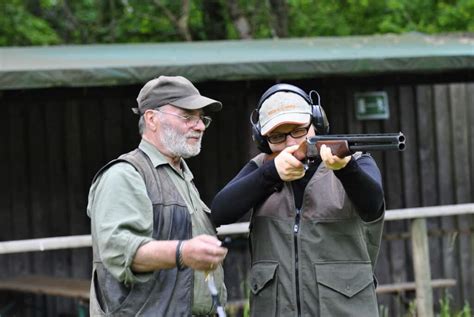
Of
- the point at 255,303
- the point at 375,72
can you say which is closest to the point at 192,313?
the point at 255,303

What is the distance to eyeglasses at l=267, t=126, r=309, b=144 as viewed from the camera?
386 centimetres

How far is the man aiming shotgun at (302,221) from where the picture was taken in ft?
12.4

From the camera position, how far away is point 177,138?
385 centimetres

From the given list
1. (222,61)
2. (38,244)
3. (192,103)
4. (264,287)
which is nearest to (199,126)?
(192,103)

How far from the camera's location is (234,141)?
397 inches

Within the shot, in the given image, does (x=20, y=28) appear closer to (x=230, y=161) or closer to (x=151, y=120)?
(x=230, y=161)

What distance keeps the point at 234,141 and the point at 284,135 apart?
619 centimetres

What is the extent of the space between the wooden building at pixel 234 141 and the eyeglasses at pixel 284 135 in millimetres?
4833

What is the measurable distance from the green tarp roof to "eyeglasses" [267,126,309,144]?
12.9 feet

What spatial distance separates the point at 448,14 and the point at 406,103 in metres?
7.39

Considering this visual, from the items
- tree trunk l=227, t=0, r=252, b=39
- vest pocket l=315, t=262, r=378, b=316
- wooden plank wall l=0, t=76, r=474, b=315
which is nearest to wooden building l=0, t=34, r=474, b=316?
wooden plank wall l=0, t=76, r=474, b=315

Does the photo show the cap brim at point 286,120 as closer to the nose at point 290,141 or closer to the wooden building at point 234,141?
the nose at point 290,141

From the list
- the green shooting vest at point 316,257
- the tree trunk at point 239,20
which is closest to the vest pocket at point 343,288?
the green shooting vest at point 316,257

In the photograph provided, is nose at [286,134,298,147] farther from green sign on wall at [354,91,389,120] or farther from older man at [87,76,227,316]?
green sign on wall at [354,91,389,120]
